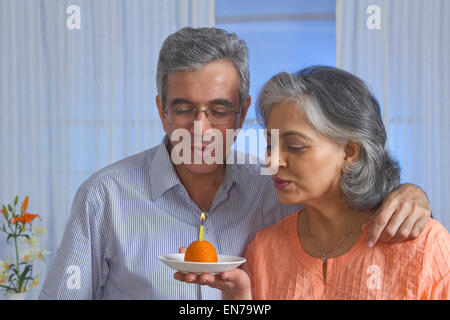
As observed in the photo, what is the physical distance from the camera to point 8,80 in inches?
157

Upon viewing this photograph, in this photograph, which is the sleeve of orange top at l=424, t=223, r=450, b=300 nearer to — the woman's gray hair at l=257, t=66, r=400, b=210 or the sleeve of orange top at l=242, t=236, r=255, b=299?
the woman's gray hair at l=257, t=66, r=400, b=210

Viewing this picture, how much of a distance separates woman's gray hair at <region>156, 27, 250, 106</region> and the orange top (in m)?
0.53

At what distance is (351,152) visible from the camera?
154 centimetres

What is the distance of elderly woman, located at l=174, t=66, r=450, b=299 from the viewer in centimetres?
142

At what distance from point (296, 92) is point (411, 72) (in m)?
2.54

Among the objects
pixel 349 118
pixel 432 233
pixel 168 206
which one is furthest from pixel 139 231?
pixel 432 233

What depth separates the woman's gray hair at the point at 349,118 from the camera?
58.2 inches

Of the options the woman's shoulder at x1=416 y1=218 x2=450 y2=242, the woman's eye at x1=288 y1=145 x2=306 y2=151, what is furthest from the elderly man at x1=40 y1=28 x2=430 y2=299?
the woman's shoulder at x1=416 y1=218 x2=450 y2=242

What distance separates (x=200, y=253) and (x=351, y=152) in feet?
1.89

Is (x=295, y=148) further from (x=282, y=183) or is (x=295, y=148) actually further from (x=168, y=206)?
(x=168, y=206)

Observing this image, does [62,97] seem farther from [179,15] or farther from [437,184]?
[437,184]

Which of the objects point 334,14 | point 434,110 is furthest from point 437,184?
point 334,14

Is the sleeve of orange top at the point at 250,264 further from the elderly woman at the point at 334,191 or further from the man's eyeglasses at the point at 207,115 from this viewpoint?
the man's eyeglasses at the point at 207,115

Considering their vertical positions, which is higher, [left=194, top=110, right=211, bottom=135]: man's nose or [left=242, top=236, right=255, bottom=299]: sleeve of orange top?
[left=194, top=110, right=211, bottom=135]: man's nose
